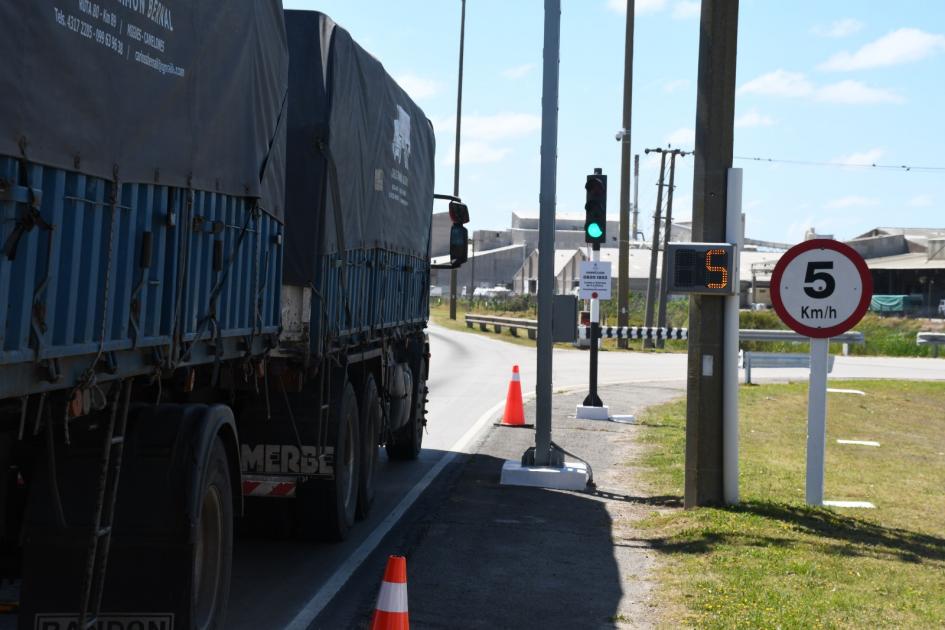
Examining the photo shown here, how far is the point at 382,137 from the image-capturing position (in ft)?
37.8

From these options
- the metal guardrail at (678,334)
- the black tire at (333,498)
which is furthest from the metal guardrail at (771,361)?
the black tire at (333,498)

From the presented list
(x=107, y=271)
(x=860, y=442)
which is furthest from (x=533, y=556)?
(x=860, y=442)

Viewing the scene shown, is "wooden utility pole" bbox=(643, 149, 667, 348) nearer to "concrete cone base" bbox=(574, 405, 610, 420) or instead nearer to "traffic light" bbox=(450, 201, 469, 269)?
"concrete cone base" bbox=(574, 405, 610, 420)

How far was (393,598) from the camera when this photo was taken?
553cm

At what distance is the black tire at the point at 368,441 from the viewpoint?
10.5 meters

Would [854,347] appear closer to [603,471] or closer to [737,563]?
[603,471]

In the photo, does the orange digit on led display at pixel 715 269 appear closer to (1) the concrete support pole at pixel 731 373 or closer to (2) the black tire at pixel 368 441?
(1) the concrete support pole at pixel 731 373

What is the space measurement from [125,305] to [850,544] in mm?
6421

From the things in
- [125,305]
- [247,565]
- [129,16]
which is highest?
[129,16]

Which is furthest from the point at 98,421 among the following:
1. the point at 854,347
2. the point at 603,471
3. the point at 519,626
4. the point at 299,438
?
the point at 854,347

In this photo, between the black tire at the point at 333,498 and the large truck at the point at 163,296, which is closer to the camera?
the large truck at the point at 163,296

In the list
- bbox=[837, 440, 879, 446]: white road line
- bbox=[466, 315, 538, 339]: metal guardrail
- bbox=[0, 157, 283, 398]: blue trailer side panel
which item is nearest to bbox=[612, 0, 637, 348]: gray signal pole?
bbox=[466, 315, 538, 339]: metal guardrail

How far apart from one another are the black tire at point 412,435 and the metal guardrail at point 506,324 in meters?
32.6

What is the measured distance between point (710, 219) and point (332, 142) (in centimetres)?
363
